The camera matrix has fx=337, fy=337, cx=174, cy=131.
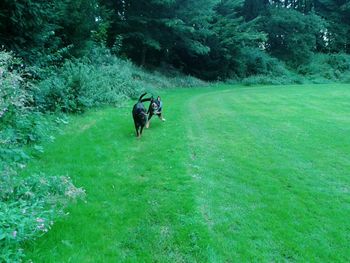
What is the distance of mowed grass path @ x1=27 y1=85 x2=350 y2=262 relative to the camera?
12.3 feet

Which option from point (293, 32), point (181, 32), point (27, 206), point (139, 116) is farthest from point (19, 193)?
point (293, 32)

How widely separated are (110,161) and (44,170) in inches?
49.0

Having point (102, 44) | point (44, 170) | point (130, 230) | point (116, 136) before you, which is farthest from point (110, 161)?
point (102, 44)

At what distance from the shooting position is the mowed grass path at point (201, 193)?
12.3 ft

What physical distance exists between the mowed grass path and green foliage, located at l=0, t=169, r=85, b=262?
0.20 metres

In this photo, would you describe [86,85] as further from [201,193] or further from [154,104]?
[201,193]

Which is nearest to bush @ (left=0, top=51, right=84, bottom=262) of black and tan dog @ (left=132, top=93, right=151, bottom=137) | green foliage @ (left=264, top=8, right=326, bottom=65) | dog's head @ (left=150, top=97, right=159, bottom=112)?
black and tan dog @ (left=132, top=93, right=151, bottom=137)

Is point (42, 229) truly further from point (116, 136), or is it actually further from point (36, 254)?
point (116, 136)

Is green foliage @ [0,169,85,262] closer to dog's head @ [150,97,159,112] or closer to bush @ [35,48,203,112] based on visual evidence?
dog's head @ [150,97,159,112]

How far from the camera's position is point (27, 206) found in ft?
12.4

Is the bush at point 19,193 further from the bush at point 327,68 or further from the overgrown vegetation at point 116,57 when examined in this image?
the bush at point 327,68

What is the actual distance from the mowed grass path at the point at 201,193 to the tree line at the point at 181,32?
11.8 feet

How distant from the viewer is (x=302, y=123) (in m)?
10.3

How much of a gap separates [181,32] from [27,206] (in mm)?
20518
